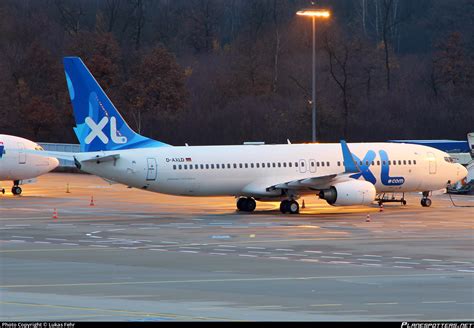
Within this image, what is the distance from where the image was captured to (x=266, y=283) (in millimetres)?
31406

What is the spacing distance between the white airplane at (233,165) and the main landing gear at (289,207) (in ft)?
0.15

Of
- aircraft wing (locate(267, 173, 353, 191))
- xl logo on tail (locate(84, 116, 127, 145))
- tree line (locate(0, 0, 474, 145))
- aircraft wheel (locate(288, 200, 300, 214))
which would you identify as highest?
tree line (locate(0, 0, 474, 145))

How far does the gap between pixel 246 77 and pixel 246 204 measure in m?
56.2

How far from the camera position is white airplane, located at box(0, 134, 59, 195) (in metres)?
69.4

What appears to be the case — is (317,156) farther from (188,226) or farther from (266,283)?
(266,283)

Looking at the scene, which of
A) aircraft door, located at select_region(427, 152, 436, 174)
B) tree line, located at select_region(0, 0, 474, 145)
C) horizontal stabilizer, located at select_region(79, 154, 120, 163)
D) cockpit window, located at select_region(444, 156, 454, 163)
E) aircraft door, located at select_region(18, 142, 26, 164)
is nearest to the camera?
horizontal stabilizer, located at select_region(79, 154, 120, 163)

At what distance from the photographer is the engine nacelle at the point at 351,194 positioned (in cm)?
5397

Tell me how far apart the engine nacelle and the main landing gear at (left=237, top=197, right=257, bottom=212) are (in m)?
4.24

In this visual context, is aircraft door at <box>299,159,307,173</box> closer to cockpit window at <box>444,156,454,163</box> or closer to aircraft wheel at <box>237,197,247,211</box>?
aircraft wheel at <box>237,197,247,211</box>

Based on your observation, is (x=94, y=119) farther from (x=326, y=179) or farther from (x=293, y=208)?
(x=326, y=179)

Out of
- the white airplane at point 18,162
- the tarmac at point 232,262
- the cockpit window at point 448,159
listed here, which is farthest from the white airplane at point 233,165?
the white airplane at point 18,162

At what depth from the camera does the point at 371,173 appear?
2259 inches

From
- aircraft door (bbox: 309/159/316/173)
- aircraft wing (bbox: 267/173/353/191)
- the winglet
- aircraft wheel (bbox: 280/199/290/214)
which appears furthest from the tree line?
aircraft wing (bbox: 267/173/353/191)

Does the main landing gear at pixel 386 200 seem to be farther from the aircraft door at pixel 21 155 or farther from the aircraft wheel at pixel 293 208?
the aircraft door at pixel 21 155
